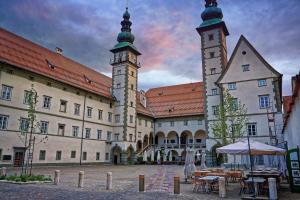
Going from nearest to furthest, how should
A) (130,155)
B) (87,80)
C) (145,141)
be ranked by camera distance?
1. (87,80)
2. (130,155)
3. (145,141)

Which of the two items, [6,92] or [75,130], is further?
[75,130]

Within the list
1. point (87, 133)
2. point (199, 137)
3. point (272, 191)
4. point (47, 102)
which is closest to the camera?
point (272, 191)

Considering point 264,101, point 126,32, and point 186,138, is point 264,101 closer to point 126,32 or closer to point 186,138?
point 186,138

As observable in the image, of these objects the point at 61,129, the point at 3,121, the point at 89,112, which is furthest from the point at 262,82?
the point at 3,121

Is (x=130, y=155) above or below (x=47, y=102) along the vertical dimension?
below

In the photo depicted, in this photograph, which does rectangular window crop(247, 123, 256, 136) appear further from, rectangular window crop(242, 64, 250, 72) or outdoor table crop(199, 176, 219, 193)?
outdoor table crop(199, 176, 219, 193)

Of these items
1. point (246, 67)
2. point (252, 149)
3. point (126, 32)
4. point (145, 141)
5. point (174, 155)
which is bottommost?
point (174, 155)

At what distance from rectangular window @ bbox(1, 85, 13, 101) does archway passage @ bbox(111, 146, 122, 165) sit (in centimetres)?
2038

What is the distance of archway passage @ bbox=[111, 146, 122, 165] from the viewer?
43.4 meters

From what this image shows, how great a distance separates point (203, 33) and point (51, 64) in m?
24.2

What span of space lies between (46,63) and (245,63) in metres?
27.5

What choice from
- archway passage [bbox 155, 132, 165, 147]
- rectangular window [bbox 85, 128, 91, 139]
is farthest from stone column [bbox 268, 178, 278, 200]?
archway passage [bbox 155, 132, 165, 147]

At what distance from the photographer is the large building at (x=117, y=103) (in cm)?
2875

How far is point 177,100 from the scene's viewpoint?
179 ft
